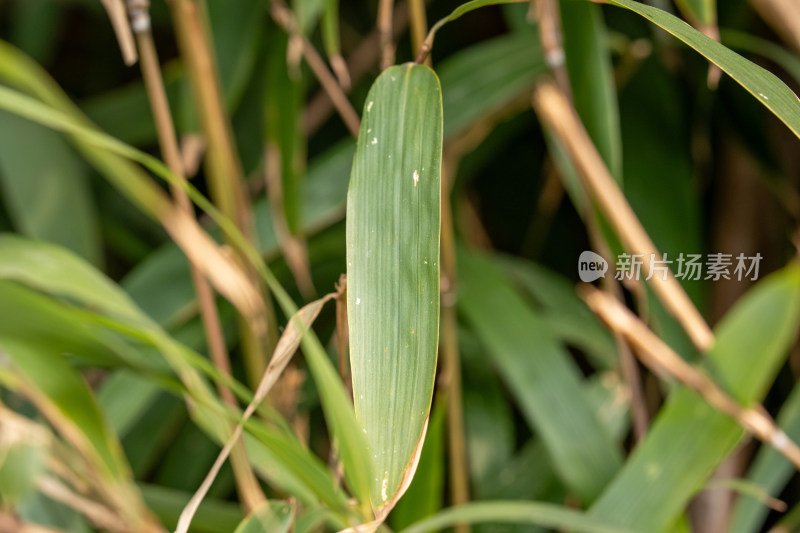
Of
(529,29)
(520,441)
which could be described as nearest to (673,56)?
(529,29)

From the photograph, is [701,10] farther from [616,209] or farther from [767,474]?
[767,474]

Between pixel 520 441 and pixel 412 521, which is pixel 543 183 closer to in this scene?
pixel 520 441

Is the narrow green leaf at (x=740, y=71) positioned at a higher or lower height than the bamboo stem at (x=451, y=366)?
higher

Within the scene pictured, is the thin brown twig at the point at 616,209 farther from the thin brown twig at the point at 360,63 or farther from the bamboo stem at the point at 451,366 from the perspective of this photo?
the thin brown twig at the point at 360,63

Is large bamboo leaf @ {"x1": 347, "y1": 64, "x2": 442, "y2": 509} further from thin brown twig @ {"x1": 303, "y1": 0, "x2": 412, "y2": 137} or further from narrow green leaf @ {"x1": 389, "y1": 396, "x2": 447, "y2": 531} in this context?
thin brown twig @ {"x1": 303, "y1": 0, "x2": 412, "y2": 137}

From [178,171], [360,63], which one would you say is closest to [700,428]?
[178,171]

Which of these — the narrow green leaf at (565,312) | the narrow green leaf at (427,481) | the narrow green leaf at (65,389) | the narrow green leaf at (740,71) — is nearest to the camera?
the narrow green leaf at (740,71)

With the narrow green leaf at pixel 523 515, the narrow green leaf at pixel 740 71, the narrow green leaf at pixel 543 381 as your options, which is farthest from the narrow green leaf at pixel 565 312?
the narrow green leaf at pixel 740 71

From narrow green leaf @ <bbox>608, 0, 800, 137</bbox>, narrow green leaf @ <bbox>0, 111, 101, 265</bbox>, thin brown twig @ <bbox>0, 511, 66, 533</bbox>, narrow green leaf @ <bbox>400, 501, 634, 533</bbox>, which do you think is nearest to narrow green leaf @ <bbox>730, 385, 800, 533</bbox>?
narrow green leaf @ <bbox>400, 501, 634, 533</bbox>
